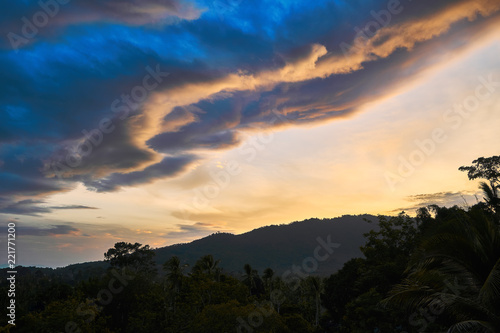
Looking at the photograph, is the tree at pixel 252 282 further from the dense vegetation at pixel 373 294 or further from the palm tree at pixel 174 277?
the palm tree at pixel 174 277

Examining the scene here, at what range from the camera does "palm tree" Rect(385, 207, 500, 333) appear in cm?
852

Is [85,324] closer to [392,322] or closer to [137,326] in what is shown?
[137,326]

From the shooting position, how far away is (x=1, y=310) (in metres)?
42.8

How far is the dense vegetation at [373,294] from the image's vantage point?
911 cm

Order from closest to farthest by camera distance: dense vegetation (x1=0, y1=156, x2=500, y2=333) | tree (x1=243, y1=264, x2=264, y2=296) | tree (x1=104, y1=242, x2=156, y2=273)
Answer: dense vegetation (x1=0, y1=156, x2=500, y2=333), tree (x1=243, y1=264, x2=264, y2=296), tree (x1=104, y1=242, x2=156, y2=273)

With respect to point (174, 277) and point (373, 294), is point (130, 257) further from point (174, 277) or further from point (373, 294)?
point (373, 294)

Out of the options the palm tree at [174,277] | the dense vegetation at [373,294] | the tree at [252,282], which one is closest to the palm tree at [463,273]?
the dense vegetation at [373,294]

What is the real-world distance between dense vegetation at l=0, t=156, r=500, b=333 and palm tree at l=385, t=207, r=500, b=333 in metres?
0.03

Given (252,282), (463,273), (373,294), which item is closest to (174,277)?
(252,282)

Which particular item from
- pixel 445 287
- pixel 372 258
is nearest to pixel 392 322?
pixel 372 258

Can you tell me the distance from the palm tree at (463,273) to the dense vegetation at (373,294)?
3 cm

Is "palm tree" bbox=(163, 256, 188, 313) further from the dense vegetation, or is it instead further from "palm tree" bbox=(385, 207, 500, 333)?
"palm tree" bbox=(385, 207, 500, 333)

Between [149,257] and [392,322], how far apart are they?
76749 millimetres

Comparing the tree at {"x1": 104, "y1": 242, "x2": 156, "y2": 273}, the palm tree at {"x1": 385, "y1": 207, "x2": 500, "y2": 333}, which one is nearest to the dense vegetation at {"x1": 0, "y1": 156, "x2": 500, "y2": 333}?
the palm tree at {"x1": 385, "y1": 207, "x2": 500, "y2": 333}
